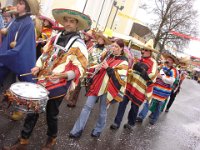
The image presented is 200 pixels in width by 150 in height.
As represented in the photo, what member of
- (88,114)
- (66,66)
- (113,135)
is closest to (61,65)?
(66,66)

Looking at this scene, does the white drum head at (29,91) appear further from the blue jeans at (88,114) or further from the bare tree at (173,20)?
the bare tree at (173,20)

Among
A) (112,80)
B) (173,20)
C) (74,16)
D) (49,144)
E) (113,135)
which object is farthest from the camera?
(173,20)

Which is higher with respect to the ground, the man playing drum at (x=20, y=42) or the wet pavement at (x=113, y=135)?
the man playing drum at (x=20, y=42)

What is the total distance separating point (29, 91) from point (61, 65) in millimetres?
613

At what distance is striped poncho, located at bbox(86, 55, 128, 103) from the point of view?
564cm

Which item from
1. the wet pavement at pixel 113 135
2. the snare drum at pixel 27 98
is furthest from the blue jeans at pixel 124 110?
the snare drum at pixel 27 98

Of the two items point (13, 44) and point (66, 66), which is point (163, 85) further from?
point (13, 44)

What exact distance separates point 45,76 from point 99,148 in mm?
1902

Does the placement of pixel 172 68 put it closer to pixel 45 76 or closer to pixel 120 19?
pixel 45 76

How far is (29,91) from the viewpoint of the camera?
12.4ft

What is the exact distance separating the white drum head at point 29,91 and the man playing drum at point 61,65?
0.28 metres

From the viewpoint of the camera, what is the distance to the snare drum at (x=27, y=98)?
3588 millimetres

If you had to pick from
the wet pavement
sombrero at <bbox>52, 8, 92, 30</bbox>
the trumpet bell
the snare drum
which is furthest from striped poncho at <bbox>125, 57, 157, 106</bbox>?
the snare drum

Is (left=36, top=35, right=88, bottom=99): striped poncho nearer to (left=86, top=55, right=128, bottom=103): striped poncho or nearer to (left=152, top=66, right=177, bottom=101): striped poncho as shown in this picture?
(left=86, top=55, right=128, bottom=103): striped poncho
